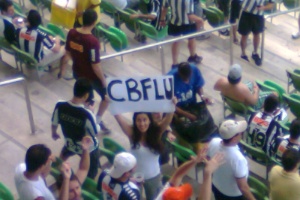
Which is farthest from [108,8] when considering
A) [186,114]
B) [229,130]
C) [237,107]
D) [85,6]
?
[229,130]

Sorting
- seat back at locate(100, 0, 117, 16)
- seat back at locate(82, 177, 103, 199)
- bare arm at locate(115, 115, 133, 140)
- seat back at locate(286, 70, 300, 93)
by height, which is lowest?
seat back at locate(286, 70, 300, 93)

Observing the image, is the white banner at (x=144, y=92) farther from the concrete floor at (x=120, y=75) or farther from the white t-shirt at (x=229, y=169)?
the concrete floor at (x=120, y=75)

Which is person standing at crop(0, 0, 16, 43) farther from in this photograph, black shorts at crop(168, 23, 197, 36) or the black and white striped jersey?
black shorts at crop(168, 23, 197, 36)

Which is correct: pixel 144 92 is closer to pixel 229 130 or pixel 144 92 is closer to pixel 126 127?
pixel 126 127

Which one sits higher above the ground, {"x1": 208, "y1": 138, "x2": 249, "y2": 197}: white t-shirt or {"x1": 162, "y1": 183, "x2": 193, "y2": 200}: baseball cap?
{"x1": 162, "y1": 183, "x2": 193, "y2": 200}: baseball cap

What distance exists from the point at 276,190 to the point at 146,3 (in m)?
5.37

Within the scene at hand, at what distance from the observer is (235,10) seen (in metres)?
11.6

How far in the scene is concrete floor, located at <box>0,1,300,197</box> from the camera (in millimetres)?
8836

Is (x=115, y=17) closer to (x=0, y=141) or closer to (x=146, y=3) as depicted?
(x=146, y=3)

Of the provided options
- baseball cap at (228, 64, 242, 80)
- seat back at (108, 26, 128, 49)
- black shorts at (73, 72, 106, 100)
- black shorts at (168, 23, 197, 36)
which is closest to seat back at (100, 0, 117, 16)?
seat back at (108, 26, 128, 49)

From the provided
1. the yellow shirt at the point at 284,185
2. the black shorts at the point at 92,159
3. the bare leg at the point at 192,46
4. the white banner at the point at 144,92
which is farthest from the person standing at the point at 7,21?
the yellow shirt at the point at 284,185

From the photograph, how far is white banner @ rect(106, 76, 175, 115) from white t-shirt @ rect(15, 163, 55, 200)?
1284 mm

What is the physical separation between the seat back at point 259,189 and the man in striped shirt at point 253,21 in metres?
3.83

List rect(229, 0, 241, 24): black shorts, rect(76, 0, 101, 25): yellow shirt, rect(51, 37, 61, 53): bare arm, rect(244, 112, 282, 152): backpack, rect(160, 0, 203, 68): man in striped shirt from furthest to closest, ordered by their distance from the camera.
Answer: rect(229, 0, 241, 24): black shorts
rect(160, 0, 203, 68): man in striped shirt
rect(76, 0, 101, 25): yellow shirt
rect(51, 37, 61, 53): bare arm
rect(244, 112, 282, 152): backpack
